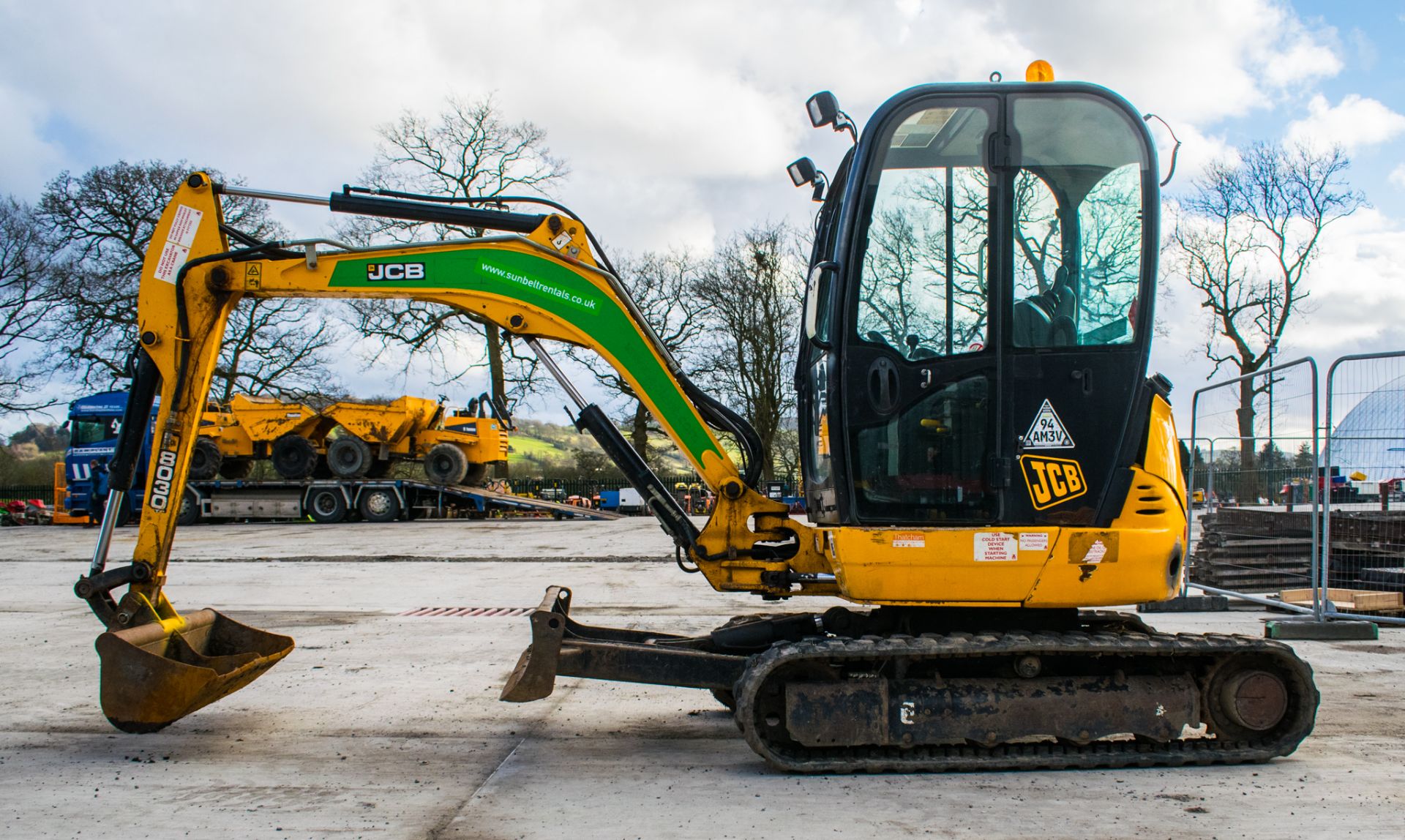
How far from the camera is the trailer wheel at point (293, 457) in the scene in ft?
85.5

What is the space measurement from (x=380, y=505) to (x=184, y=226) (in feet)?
71.5

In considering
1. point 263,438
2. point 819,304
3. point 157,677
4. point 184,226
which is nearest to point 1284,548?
point 819,304

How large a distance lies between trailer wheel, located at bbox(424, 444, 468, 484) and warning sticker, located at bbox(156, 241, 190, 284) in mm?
21702

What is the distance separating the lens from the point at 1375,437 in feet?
26.4

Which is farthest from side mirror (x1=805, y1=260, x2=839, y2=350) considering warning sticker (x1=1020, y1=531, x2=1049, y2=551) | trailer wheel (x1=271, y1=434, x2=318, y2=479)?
trailer wheel (x1=271, y1=434, x2=318, y2=479)

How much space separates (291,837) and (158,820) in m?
0.62

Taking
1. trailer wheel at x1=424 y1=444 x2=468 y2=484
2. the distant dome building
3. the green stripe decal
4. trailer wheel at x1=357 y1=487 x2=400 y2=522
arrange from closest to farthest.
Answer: the green stripe decal → the distant dome building → trailer wheel at x1=357 y1=487 x2=400 y2=522 → trailer wheel at x1=424 y1=444 x2=468 y2=484

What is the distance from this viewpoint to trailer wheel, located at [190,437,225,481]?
25953mm

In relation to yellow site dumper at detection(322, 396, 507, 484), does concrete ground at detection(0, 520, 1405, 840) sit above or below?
below

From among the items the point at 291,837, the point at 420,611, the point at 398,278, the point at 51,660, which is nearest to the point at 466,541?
the point at 420,611

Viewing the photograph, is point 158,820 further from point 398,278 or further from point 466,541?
point 466,541

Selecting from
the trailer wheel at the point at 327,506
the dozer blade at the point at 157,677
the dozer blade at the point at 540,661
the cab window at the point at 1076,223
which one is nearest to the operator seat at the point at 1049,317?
the cab window at the point at 1076,223

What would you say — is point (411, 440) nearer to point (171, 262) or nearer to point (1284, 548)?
point (1284, 548)

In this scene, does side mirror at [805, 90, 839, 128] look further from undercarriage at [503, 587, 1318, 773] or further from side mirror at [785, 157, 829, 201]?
undercarriage at [503, 587, 1318, 773]
